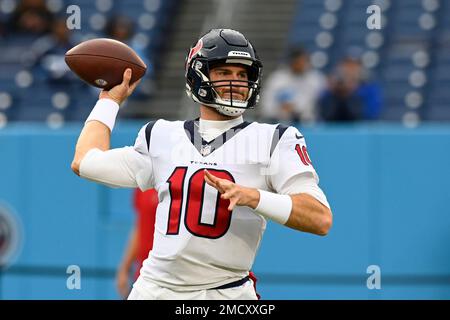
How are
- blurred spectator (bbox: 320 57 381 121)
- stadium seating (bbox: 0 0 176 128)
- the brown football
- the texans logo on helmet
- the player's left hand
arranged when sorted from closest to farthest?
the player's left hand → the texans logo on helmet → the brown football → blurred spectator (bbox: 320 57 381 121) → stadium seating (bbox: 0 0 176 128)

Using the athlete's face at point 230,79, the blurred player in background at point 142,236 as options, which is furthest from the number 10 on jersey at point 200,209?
the blurred player in background at point 142,236

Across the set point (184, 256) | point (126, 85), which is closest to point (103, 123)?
point (126, 85)

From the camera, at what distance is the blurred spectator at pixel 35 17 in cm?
1085

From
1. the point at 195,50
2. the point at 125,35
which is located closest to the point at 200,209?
the point at 195,50

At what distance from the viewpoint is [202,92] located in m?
4.02

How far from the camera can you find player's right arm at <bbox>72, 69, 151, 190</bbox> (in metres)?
4.01

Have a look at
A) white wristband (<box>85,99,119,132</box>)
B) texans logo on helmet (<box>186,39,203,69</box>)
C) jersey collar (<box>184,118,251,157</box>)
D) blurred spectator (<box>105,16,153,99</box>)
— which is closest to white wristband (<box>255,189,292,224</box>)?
jersey collar (<box>184,118,251,157</box>)

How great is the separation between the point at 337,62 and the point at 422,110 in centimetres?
116

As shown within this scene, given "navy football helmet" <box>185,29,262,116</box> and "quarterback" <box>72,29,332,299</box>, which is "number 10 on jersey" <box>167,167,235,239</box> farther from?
"navy football helmet" <box>185,29,262,116</box>

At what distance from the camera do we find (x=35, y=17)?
10852 millimetres

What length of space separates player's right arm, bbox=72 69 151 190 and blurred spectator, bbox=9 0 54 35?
272 inches

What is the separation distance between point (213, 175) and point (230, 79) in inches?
16.0
